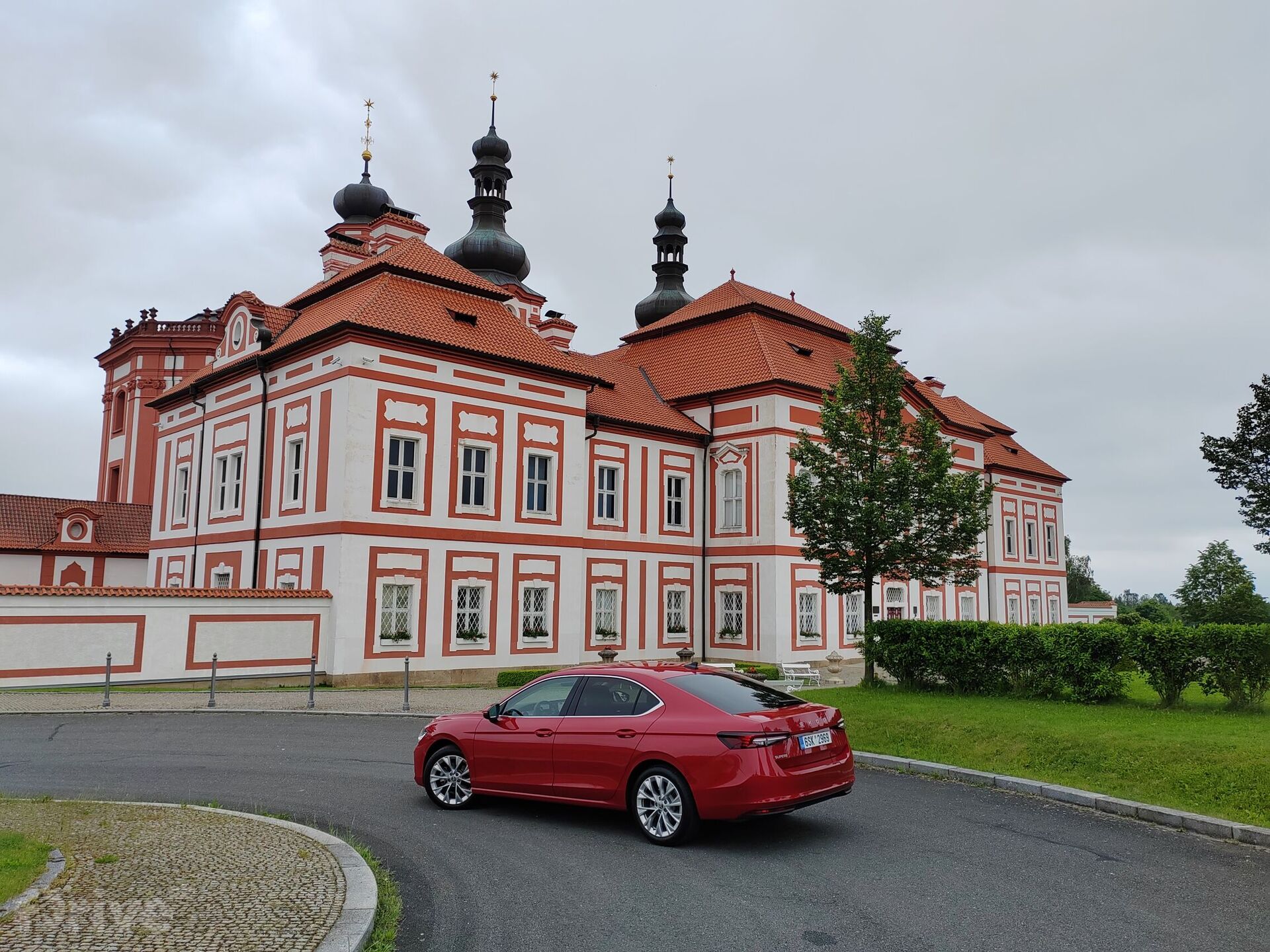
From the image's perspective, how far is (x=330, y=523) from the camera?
23.4 m

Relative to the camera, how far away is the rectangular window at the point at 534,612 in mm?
26750

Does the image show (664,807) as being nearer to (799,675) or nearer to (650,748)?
(650,748)

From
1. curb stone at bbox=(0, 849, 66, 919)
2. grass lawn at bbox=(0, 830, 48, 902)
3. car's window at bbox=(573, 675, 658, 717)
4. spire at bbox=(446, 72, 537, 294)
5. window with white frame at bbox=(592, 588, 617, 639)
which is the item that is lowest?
curb stone at bbox=(0, 849, 66, 919)

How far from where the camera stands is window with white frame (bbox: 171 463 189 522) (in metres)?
30.5

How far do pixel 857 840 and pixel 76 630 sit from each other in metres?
18.3

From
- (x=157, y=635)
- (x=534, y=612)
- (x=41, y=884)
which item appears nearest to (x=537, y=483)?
(x=534, y=612)

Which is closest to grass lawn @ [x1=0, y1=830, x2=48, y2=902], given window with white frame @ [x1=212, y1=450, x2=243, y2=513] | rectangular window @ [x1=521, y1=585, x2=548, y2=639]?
rectangular window @ [x1=521, y1=585, x2=548, y2=639]

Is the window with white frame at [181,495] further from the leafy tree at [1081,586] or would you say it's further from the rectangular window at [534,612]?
the leafy tree at [1081,586]

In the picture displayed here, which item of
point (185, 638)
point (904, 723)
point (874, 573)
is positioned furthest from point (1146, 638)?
point (185, 638)

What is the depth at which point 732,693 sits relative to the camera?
843 cm

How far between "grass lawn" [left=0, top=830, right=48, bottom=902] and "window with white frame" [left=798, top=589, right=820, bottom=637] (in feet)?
85.4

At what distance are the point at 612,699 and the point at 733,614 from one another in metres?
23.5

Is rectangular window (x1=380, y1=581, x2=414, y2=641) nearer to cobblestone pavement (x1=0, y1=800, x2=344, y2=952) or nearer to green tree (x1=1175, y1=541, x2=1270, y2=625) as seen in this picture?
cobblestone pavement (x1=0, y1=800, x2=344, y2=952)

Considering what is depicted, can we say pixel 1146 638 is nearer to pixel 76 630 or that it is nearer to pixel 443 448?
pixel 443 448
